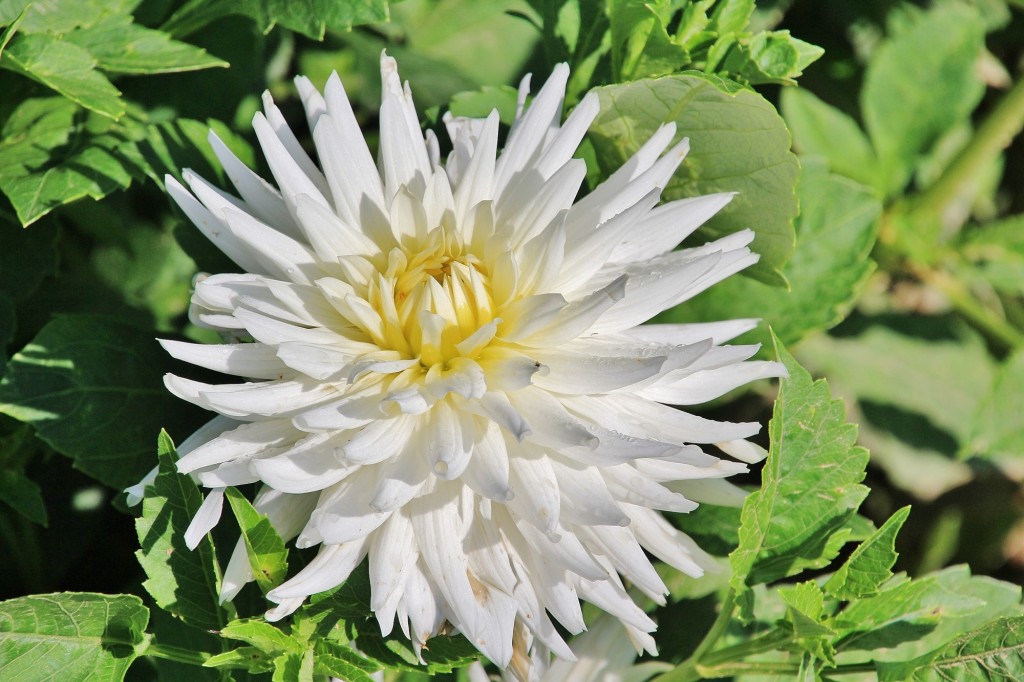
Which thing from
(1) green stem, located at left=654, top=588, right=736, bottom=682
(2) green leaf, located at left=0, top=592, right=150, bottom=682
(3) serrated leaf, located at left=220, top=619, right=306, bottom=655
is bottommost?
(1) green stem, located at left=654, top=588, right=736, bottom=682

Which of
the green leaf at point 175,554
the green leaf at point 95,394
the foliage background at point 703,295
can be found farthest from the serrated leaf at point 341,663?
the green leaf at point 95,394

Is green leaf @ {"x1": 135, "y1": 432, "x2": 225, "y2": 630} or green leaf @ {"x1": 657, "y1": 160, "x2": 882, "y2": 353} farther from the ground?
green leaf @ {"x1": 657, "y1": 160, "x2": 882, "y2": 353}

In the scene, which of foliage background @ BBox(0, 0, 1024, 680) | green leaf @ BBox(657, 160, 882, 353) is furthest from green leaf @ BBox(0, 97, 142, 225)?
green leaf @ BBox(657, 160, 882, 353)

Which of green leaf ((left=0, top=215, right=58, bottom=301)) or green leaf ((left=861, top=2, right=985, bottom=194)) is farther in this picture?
green leaf ((left=861, top=2, right=985, bottom=194))

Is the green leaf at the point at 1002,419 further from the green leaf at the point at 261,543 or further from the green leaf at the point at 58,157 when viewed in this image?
Answer: the green leaf at the point at 58,157

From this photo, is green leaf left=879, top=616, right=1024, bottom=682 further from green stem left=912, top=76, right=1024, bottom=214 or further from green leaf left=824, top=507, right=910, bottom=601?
green stem left=912, top=76, right=1024, bottom=214

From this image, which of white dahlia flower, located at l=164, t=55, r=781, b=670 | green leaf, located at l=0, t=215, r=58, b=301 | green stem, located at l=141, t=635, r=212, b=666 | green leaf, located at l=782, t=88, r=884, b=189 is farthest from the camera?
green leaf, located at l=782, t=88, r=884, b=189

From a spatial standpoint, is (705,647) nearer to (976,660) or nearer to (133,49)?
(976,660)
